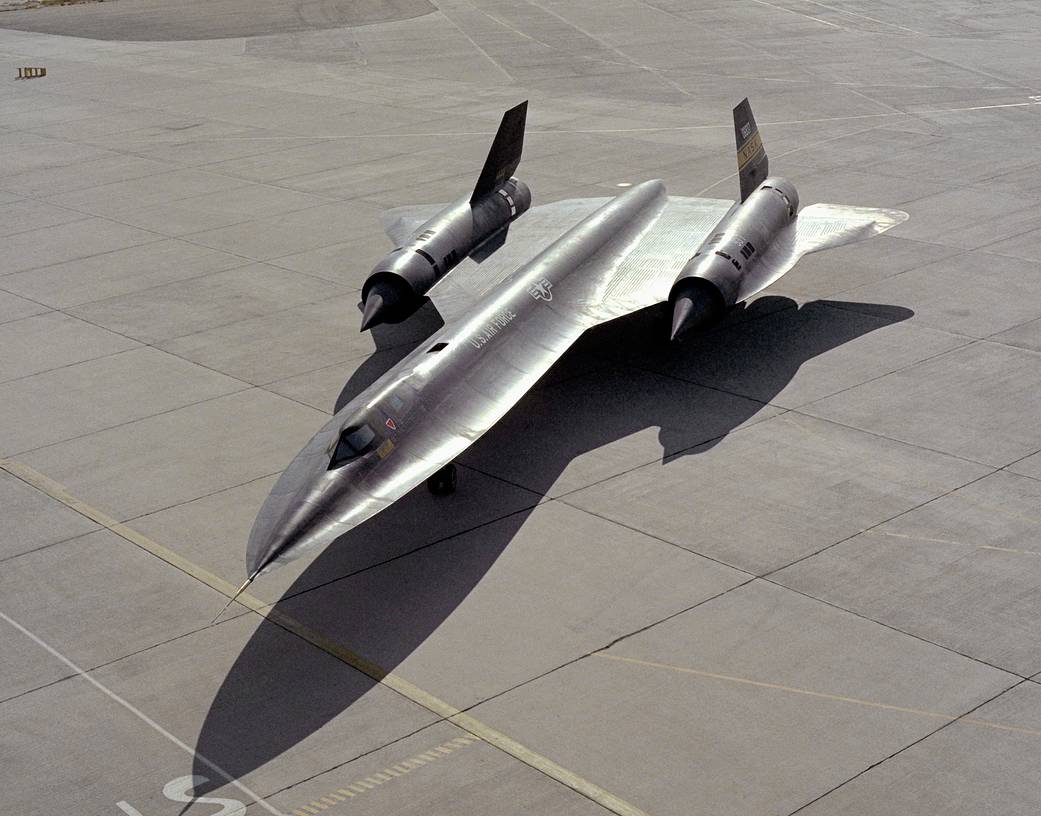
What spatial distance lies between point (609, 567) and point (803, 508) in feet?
9.99

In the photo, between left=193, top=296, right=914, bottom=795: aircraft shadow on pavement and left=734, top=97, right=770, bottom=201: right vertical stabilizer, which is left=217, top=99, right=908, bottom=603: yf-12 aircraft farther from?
left=193, top=296, right=914, bottom=795: aircraft shadow on pavement

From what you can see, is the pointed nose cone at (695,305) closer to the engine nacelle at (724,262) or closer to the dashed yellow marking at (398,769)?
the engine nacelle at (724,262)

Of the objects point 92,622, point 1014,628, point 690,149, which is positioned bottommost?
point 92,622

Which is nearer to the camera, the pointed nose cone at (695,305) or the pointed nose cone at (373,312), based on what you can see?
the pointed nose cone at (695,305)

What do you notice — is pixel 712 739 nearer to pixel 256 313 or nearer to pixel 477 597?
pixel 477 597

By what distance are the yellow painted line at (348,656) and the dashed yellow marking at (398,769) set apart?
0.27 m

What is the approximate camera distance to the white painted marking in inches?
496

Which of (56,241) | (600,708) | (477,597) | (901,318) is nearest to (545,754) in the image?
(600,708)

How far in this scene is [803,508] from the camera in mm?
17438

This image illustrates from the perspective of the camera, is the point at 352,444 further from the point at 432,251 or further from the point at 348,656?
the point at 432,251

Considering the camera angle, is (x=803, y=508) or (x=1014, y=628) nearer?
(x=1014, y=628)

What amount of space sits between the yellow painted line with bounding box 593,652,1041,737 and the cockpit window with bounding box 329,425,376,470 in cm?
400

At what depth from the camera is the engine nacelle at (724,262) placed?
21.1 m

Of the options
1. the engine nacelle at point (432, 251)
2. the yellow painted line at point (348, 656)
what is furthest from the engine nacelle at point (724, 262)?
the yellow painted line at point (348, 656)
